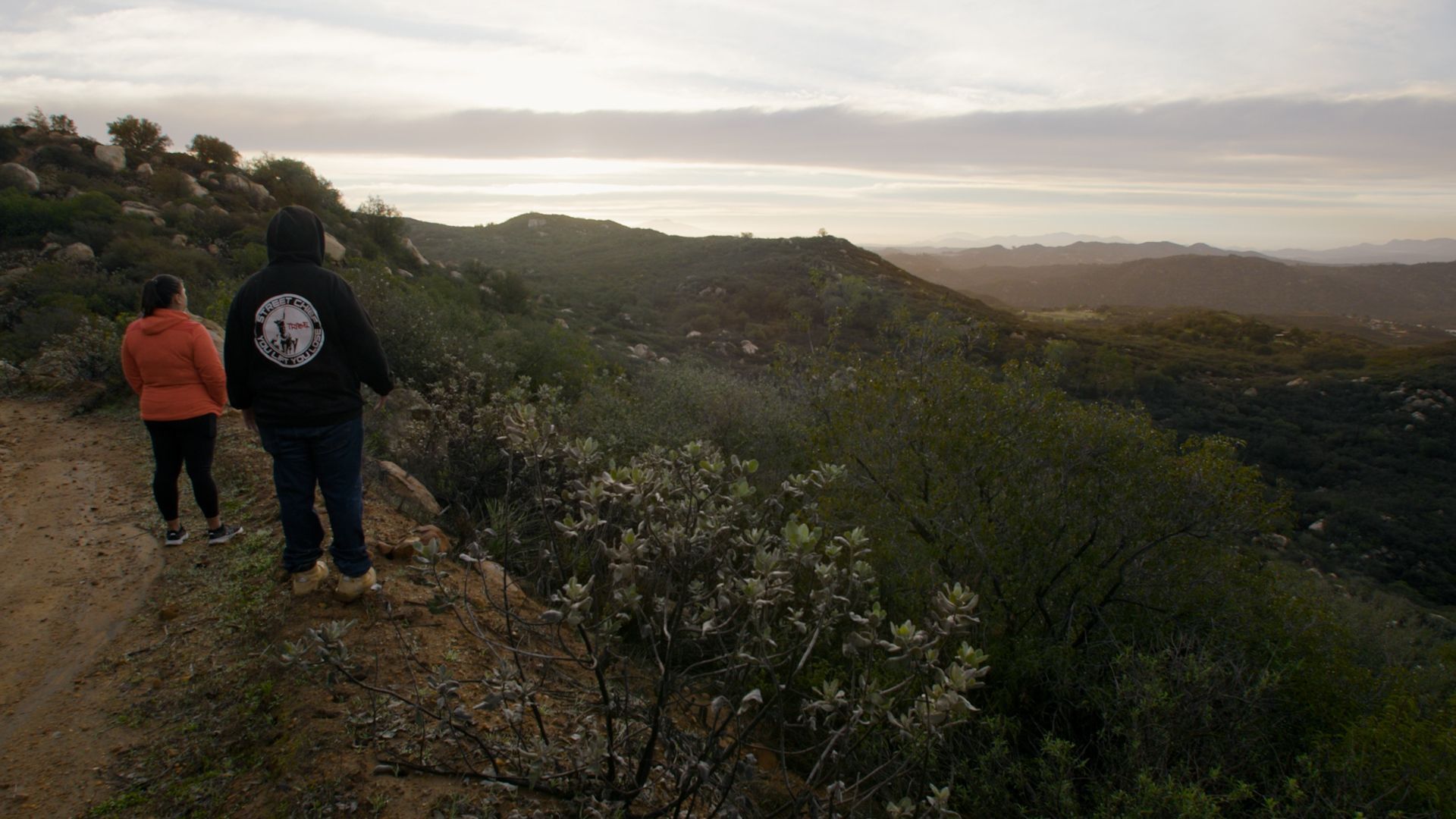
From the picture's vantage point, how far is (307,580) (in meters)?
3.45

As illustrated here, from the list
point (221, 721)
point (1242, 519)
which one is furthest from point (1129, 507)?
point (221, 721)

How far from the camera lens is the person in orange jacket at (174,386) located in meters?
3.89

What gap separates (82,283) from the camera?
10547 mm

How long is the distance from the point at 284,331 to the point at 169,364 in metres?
1.54

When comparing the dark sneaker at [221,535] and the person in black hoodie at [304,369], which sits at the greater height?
the person in black hoodie at [304,369]

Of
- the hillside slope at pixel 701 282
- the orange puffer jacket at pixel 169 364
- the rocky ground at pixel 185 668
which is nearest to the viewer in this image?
the rocky ground at pixel 185 668

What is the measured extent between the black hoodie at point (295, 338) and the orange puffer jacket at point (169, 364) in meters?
1.12

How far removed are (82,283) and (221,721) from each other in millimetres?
11756

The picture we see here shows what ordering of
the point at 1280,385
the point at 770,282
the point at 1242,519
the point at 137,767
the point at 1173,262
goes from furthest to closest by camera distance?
the point at 1173,262, the point at 770,282, the point at 1280,385, the point at 1242,519, the point at 137,767

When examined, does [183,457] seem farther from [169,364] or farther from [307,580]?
[307,580]

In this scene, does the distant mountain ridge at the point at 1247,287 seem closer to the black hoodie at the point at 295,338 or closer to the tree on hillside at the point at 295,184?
the tree on hillside at the point at 295,184

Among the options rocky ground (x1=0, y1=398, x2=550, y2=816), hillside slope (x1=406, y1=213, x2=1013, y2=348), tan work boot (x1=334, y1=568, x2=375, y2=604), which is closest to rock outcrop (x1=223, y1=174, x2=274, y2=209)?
hillside slope (x1=406, y1=213, x2=1013, y2=348)

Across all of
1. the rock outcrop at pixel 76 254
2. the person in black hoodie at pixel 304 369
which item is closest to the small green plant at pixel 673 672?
the person in black hoodie at pixel 304 369

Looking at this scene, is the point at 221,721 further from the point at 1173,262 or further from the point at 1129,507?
the point at 1173,262
